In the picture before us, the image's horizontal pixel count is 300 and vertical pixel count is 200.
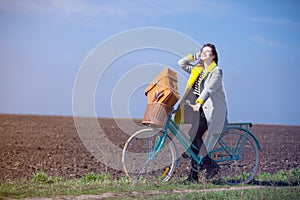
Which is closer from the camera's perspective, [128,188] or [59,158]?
[128,188]

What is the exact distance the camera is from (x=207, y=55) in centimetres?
948

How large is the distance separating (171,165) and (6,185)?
115 inches

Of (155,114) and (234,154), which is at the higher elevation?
(155,114)

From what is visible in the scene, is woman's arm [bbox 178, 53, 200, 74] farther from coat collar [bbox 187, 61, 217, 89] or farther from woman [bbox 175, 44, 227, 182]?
coat collar [bbox 187, 61, 217, 89]

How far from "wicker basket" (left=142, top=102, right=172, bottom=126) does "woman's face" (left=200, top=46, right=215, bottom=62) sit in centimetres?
113

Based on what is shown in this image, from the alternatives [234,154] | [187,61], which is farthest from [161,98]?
[234,154]

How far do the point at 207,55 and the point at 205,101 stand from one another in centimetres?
83

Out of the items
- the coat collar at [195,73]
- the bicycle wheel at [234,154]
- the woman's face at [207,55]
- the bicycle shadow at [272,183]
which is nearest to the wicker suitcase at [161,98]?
the coat collar at [195,73]

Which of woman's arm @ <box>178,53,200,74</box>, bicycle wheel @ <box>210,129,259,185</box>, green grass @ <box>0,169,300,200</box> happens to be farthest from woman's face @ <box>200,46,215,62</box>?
green grass @ <box>0,169,300,200</box>

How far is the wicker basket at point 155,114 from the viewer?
29.9 ft

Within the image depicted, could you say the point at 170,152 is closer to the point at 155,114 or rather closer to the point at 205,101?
the point at 155,114

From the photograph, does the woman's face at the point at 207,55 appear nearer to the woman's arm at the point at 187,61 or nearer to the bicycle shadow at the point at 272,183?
the woman's arm at the point at 187,61

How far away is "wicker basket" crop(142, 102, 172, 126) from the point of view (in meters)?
9.12

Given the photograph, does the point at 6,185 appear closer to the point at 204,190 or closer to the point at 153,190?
the point at 153,190
